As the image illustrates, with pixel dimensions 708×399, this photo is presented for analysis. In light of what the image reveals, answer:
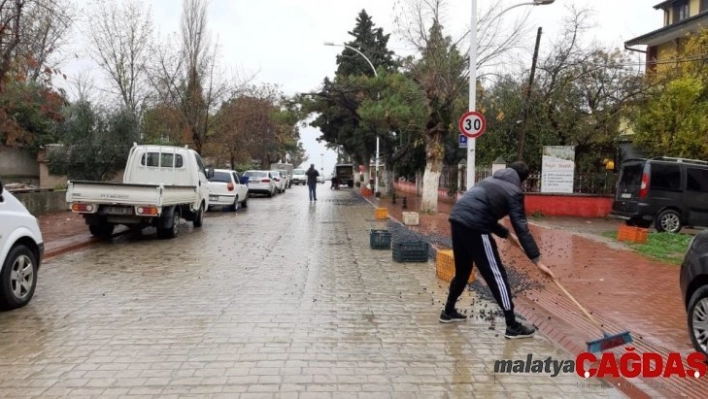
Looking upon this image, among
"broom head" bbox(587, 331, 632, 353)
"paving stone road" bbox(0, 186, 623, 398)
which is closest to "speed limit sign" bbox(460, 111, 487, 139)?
"paving stone road" bbox(0, 186, 623, 398)

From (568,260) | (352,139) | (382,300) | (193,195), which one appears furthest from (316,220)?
(352,139)

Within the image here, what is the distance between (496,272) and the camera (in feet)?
18.5

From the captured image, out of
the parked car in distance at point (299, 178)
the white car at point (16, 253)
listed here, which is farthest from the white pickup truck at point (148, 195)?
the parked car in distance at point (299, 178)

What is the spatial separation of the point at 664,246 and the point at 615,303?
6.11m

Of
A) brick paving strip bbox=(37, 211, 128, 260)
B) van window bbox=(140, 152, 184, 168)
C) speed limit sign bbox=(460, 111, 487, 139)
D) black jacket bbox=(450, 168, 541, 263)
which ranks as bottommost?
brick paving strip bbox=(37, 211, 128, 260)

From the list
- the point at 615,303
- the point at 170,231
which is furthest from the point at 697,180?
the point at 170,231

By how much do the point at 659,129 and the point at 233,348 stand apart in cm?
1818

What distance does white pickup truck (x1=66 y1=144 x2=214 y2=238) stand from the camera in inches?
464

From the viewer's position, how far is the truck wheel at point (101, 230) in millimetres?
12644

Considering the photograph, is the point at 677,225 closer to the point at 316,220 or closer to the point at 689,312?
the point at 316,220

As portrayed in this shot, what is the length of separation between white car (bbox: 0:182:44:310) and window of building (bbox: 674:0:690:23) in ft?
107

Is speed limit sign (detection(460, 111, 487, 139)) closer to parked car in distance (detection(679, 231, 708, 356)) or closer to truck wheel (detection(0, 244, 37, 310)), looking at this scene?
parked car in distance (detection(679, 231, 708, 356))

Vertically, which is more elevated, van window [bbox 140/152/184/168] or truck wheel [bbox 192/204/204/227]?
van window [bbox 140/152/184/168]

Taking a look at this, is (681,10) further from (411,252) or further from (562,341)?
(562,341)
